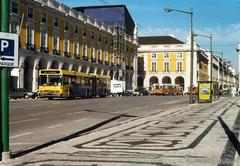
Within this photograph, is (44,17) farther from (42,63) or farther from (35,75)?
(35,75)

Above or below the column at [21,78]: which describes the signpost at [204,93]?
below

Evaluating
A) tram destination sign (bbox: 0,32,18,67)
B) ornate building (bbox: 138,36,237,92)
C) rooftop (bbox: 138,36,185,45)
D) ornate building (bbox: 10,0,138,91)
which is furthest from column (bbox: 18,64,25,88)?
rooftop (bbox: 138,36,185,45)

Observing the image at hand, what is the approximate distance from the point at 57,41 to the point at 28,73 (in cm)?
991

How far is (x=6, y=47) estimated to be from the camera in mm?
10164

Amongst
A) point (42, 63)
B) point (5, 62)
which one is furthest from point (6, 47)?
point (42, 63)

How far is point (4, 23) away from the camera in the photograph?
10.2 meters

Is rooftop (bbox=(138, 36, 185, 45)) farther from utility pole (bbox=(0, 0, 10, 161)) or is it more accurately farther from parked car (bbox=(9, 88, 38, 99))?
utility pole (bbox=(0, 0, 10, 161))

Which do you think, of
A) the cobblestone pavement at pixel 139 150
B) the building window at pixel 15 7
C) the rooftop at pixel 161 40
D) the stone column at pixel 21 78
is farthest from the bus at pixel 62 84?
the rooftop at pixel 161 40

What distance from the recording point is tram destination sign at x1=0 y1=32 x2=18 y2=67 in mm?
10078

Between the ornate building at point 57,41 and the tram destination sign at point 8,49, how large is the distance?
46.6 m

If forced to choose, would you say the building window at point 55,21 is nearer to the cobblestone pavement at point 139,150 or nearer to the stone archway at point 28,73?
the stone archway at point 28,73

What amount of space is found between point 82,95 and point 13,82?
11.1m

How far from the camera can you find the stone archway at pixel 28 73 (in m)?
69.5

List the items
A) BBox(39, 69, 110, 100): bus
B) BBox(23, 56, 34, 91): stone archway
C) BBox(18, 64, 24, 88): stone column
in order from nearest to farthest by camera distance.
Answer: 1. BBox(39, 69, 110, 100): bus
2. BBox(18, 64, 24, 88): stone column
3. BBox(23, 56, 34, 91): stone archway
